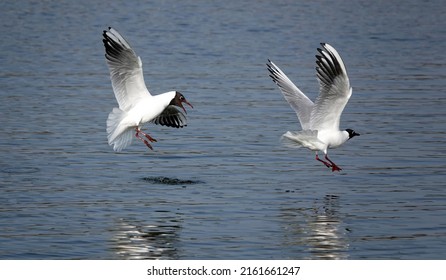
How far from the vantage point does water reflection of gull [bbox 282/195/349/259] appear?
32.7 feet

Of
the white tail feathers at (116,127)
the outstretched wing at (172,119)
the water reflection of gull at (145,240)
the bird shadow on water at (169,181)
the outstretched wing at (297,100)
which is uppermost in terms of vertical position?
the outstretched wing at (297,100)

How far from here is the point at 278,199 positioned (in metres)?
11.9

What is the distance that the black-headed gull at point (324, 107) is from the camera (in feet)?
38.8

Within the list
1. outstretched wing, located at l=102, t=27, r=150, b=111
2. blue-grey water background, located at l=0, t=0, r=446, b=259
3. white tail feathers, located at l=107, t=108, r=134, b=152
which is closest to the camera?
blue-grey water background, located at l=0, t=0, r=446, b=259

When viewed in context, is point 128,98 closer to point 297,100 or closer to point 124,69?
point 124,69

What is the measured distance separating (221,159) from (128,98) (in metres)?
1.82

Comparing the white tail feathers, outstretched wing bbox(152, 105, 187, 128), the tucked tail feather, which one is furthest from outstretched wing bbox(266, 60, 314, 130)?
the white tail feathers

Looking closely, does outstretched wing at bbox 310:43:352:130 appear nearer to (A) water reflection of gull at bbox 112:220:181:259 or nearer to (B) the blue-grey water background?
(B) the blue-grey water background

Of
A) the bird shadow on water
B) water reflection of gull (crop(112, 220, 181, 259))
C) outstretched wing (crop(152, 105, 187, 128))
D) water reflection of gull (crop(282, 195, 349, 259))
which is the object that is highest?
outstretched wing (crop(152, 105, 187, 128))

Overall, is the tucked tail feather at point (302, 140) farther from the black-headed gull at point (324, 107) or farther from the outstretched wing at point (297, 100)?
the outstretched wing at point (297, 100)

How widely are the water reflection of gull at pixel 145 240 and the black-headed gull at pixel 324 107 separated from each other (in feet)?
7.54

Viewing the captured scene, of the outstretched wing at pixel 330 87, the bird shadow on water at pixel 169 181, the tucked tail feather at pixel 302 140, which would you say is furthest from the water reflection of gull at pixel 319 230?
the bird shadow on water at pixel 169 181
